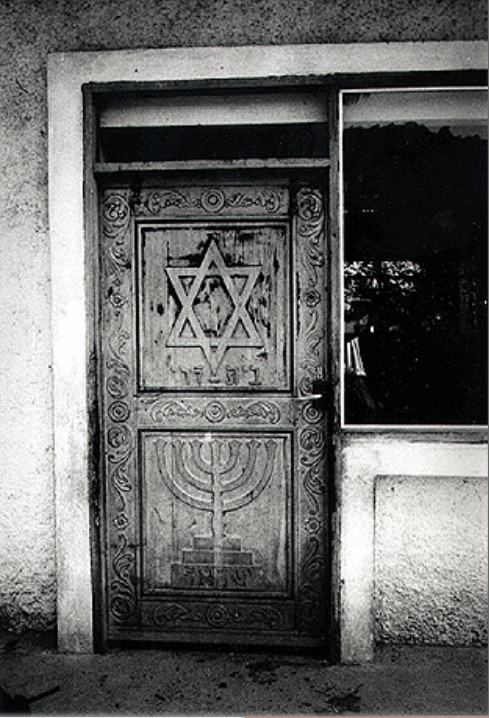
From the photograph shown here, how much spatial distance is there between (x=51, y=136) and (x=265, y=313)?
135 centimetres

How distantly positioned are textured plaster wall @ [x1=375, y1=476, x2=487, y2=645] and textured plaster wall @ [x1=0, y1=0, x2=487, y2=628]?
1.69 m

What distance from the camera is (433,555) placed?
387 cm

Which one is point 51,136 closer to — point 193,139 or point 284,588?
point 193,139

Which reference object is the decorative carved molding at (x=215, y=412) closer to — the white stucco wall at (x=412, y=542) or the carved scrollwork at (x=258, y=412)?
the carved scrollwork at (x=258, y=412)

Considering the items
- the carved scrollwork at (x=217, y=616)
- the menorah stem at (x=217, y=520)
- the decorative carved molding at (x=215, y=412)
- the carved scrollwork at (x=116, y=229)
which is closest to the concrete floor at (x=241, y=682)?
the carved scrollwork at (x=217, y=616)

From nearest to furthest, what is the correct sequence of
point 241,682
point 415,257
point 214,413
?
point 241,682 < point 415,257 < point 214,413

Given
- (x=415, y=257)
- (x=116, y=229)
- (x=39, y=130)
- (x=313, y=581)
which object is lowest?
(x=313, y=581)

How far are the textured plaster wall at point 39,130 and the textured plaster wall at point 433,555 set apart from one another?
169 centimetres

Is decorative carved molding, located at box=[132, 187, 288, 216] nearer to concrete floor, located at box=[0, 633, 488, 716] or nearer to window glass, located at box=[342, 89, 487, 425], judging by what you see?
window glass, located at box=[342, 89, 487, 425]

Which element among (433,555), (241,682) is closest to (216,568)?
(241,682)

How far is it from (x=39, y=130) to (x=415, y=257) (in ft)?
6.40

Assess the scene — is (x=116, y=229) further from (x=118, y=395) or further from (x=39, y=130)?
(x=118, y=395)

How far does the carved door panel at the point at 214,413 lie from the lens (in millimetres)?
3902

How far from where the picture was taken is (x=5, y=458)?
400cm
